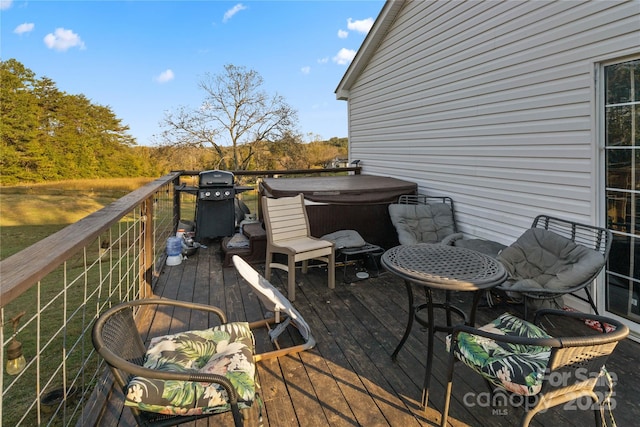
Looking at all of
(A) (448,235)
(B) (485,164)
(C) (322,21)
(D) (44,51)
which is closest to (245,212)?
(A) (448,235)

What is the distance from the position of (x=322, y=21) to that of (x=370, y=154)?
7939mm

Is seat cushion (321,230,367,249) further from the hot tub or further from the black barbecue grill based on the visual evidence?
the black barbecue grill

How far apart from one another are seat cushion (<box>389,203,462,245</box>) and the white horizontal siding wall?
0.83 ft

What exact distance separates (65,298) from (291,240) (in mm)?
2376

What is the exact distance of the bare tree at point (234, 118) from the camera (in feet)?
52.2

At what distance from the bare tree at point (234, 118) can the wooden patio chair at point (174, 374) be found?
15.3 metres

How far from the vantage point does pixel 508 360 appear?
1498mm

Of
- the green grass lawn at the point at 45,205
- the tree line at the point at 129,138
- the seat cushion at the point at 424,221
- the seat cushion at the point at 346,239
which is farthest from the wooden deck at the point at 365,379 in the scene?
the green grass lawn at the point at 45,205

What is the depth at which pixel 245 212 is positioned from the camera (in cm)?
629

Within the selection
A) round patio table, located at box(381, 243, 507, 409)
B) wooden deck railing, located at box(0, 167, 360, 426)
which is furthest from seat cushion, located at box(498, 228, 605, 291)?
wooden deck railing, located at box(0, 167, 360, 426)

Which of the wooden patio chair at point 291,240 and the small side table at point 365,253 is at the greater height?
the wooden patio chair at point 291,240

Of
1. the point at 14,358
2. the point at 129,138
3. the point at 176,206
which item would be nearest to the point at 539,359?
the point at 14,358

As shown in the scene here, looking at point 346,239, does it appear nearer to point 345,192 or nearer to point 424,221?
point 345,192

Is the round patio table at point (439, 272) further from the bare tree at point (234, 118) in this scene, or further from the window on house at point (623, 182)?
the bare tree at point (234, 118)
